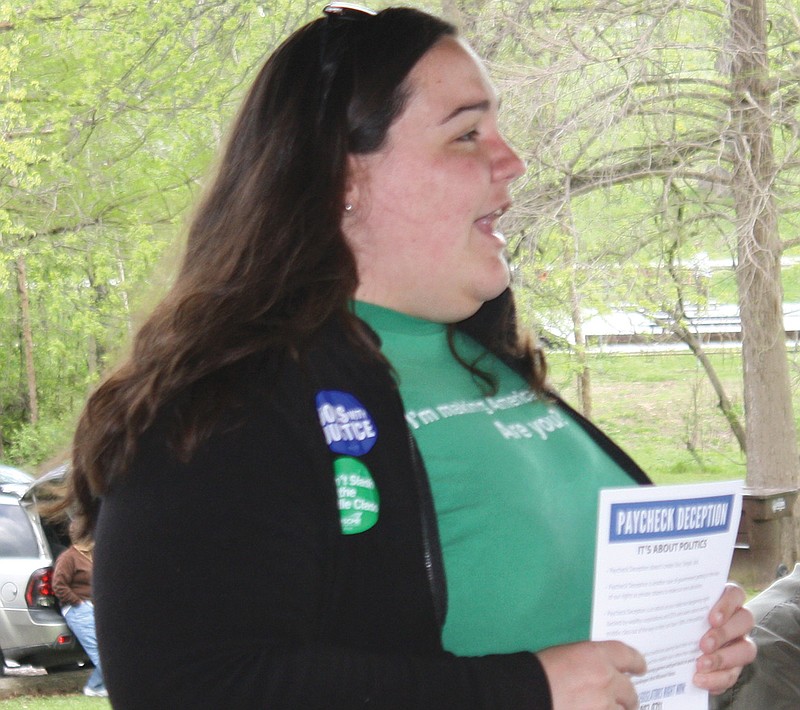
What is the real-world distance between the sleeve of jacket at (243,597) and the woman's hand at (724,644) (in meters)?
0.25

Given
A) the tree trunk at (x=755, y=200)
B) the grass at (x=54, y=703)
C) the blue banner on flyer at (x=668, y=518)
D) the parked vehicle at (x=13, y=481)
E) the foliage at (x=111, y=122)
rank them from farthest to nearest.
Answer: the parked vehicle at (x=13, y=481) → the foliage at (x=111, y=122) → the grass at (x=54, y=703) → the tree trunk at (x=755, y=200) → the blue banner on flyer at (x=668, y=518)

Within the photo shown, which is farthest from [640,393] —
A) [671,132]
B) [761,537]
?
[671,132]

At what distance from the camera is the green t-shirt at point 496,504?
39.3 inches

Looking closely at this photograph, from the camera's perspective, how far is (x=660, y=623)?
3.36 ft

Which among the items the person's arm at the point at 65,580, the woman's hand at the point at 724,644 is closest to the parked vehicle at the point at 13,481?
the person's arm at the point at 65,580

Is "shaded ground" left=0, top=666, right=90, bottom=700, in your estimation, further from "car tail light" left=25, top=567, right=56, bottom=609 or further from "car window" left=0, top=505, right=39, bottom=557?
"car window" left=0, top=505, right=39, bottom=557

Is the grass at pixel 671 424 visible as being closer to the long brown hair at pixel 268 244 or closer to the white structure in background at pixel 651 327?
the white structure in background at pixel 651 327

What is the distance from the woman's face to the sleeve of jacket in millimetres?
287

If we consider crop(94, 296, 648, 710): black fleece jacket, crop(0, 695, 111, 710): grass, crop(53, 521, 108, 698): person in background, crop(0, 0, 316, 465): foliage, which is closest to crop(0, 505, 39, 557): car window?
crop(53, 521, 108, 698): person in background

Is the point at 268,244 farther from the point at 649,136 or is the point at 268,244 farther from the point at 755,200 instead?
the point at 649,136

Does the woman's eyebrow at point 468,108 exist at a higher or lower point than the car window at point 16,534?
higher

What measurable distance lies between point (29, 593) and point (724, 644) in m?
6.62

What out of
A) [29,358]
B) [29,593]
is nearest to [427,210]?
[29,593]

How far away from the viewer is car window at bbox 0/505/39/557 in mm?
7098
